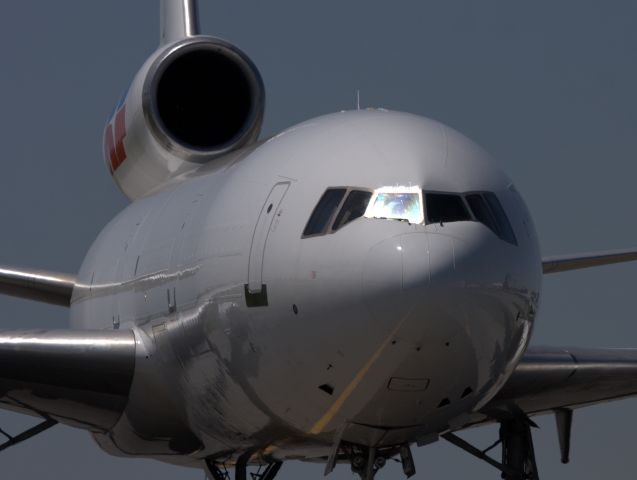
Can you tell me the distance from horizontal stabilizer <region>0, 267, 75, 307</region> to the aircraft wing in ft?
25.4

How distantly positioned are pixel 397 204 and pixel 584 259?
9770 millimetres

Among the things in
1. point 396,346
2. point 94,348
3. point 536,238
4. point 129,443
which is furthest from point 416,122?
point 129,443

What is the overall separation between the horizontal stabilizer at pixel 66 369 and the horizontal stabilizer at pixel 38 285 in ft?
19.7

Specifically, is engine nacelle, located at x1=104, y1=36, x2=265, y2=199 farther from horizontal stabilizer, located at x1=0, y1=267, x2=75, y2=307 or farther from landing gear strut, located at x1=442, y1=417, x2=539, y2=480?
landing gear strut, located at x1=442, y1=417, x2=539, y2=480

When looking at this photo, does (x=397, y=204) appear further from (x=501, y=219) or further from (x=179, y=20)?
(x=179, y=20)

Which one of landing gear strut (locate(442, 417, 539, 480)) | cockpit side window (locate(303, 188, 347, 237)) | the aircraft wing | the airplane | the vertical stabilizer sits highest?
the vertical stabilizer

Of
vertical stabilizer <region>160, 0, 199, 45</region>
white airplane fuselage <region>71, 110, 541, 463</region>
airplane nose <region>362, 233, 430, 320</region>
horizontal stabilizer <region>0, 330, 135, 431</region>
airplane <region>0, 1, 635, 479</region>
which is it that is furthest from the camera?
vertical stabilizer <region>160, 0, 199, 45</region>

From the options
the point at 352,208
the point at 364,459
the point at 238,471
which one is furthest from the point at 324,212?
the point at 238,471

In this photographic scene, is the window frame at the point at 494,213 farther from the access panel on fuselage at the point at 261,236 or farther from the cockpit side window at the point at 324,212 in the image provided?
the access panel on fuselage at the point at 261,236

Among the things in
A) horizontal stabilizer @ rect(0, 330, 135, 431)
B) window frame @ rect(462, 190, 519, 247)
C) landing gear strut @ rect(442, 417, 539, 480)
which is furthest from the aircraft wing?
window frame @ rect(462, 190, 519, 247)

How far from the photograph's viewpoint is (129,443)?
22.4 m

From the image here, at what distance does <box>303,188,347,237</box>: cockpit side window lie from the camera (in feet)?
53.9

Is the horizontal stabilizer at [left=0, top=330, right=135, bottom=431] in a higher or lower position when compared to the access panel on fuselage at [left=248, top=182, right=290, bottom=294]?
lower

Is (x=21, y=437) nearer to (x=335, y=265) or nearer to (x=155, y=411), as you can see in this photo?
(x=155, y=411)
